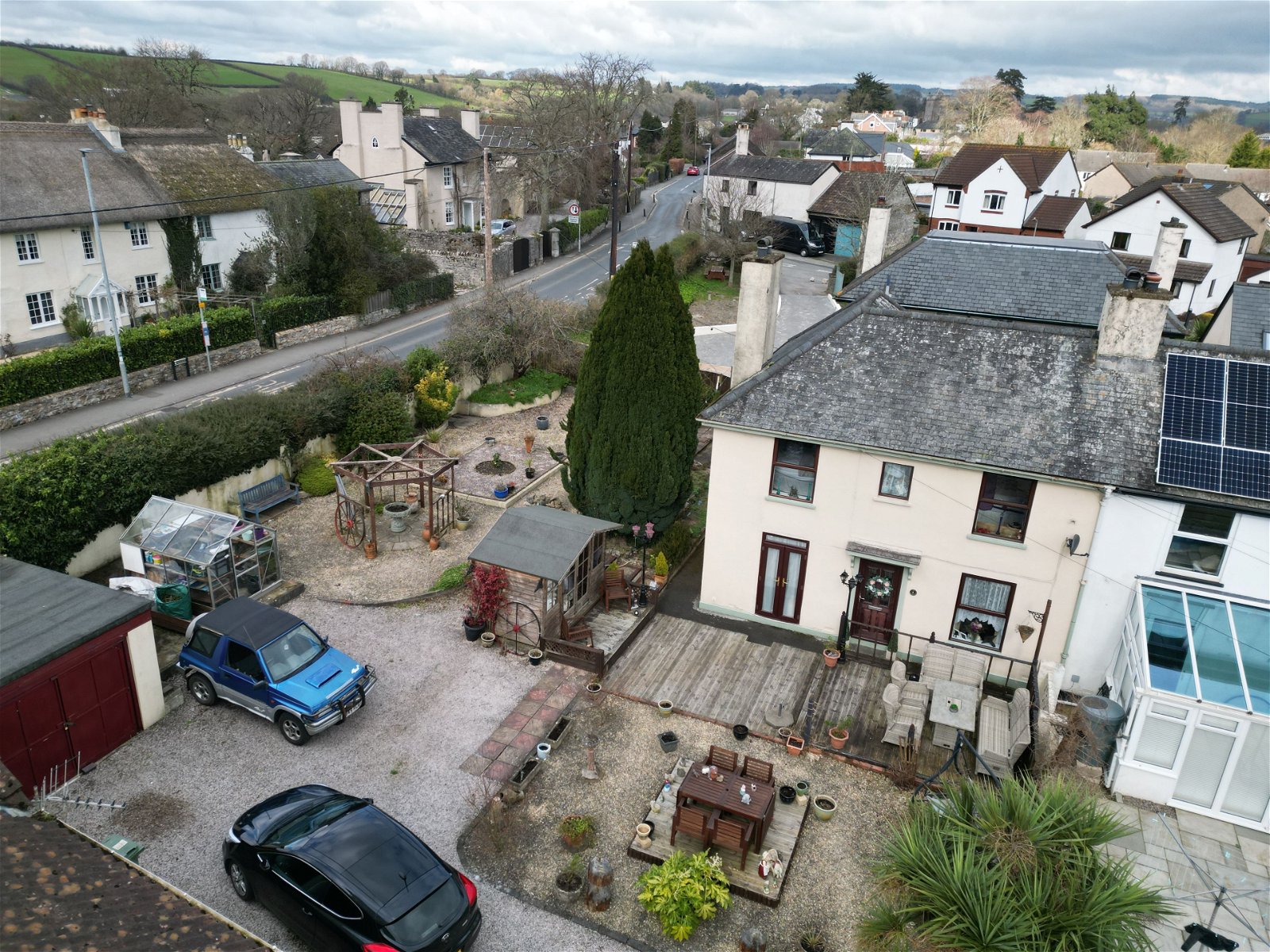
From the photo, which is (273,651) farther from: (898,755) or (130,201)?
(130,201)

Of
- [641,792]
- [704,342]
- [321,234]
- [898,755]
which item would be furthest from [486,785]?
[321,234]

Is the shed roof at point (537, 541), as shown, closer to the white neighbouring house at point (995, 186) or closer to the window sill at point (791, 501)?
the window sill at point (791, 501)

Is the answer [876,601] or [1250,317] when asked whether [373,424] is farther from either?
[1250,317]

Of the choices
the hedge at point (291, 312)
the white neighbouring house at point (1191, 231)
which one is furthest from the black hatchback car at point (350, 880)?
the white neighbouring house at point (1191, 231)

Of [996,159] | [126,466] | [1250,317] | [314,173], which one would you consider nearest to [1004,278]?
[1250,317]

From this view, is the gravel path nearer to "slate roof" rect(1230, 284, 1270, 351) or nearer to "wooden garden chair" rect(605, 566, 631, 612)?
"wooden garden chair" rect(605, 566, 631, 612)

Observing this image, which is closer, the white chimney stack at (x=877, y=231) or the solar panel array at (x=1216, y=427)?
the solar panel array at (x=1216, y=427)
